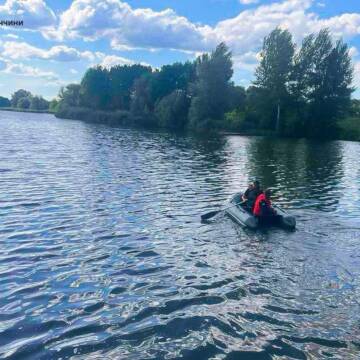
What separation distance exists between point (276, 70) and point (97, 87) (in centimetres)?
4654

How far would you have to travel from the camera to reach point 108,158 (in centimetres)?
3095

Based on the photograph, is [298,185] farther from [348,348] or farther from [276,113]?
[276,113]

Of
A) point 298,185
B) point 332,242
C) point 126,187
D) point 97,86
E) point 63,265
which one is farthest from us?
point 97,86

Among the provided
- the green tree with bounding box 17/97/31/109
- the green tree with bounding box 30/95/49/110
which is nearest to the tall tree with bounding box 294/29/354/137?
the green tree with bounding box 30/95/49/110

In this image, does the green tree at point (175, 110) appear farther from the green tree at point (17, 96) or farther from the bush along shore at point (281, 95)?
the green tree at point (17, 96)

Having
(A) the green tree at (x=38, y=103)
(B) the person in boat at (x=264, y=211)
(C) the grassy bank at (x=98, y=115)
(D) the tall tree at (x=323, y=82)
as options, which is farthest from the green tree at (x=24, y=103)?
(B) the person in boat at (x=264, y=211)

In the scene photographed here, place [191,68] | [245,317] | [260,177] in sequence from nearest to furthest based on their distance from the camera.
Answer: [245,317], [260,177], [191,68]

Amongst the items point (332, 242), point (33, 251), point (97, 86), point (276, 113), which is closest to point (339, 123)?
point (276, 113)

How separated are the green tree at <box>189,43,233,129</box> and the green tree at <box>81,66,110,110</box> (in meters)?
33.9

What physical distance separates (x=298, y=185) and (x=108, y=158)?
1422 cm

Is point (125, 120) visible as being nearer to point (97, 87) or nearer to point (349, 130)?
point (97, 87)

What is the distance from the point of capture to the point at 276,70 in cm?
6356

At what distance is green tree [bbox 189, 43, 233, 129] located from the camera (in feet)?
217

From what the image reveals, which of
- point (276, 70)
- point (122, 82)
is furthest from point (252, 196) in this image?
point (122, 82)
